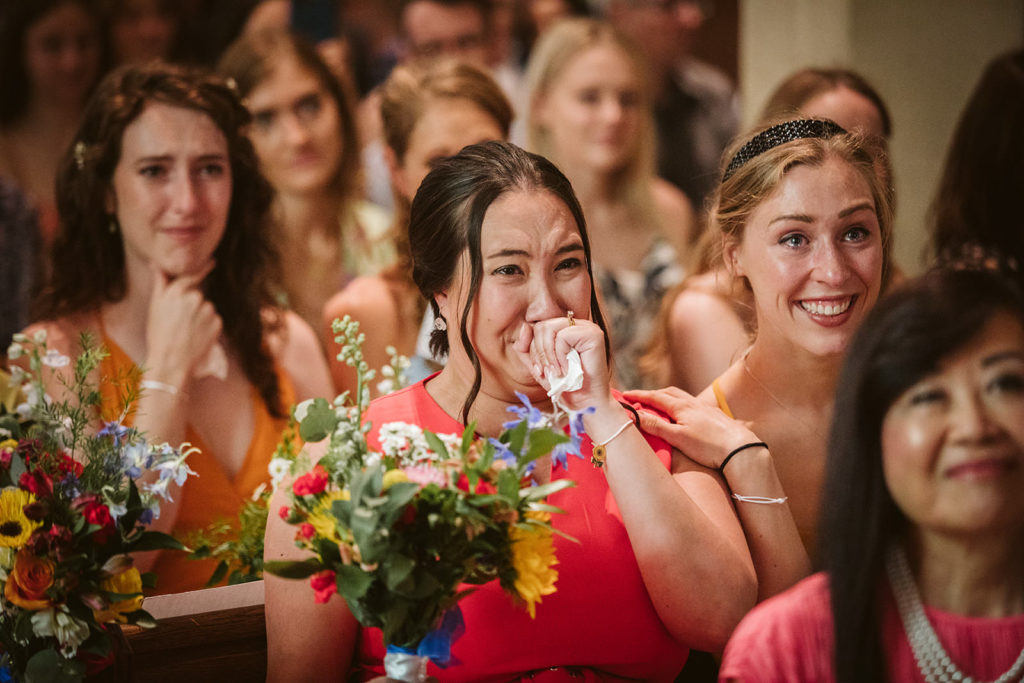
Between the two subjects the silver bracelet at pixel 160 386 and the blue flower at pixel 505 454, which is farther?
the silver bracelet at pixel 160 386

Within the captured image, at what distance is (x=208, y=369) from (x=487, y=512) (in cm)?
154

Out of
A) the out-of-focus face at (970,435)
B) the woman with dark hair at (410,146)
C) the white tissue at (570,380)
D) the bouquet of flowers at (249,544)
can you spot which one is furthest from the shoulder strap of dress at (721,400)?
the woman with dark hair at (410,146)

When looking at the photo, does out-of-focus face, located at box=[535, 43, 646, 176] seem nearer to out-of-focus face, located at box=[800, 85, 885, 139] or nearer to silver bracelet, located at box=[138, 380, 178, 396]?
out-of-focus face, located at box=[800, 85, 885, 139]

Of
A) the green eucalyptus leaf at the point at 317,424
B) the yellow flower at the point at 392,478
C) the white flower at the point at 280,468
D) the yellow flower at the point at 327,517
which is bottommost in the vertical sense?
the yellow flower at the point at 327,517

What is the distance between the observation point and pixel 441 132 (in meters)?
3.57

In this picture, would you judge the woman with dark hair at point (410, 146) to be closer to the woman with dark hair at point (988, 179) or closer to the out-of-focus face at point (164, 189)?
the out-of-focus face at point (164, 189)

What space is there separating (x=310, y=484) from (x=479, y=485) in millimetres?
261

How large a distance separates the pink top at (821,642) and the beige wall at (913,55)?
3415mm

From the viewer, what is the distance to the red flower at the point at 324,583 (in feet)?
5.52

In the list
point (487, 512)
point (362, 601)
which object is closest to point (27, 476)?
point (362, 601)

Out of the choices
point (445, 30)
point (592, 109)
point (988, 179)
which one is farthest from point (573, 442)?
point (445, 30)

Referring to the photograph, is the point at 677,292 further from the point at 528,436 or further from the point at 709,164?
the point at 709,164

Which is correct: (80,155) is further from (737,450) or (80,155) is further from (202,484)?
(737,450)

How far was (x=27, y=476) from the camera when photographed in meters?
1.88
